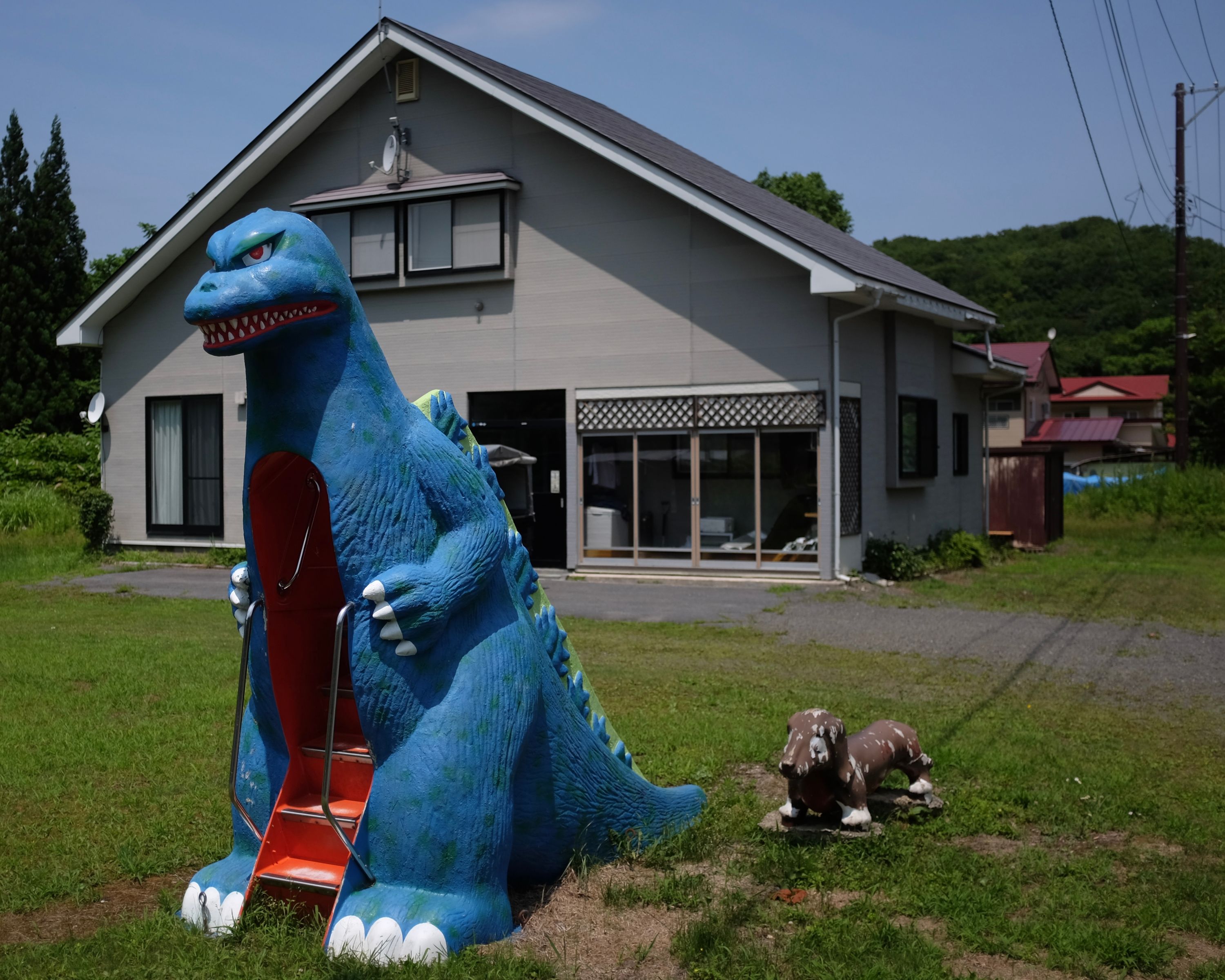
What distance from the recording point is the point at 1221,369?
118ft

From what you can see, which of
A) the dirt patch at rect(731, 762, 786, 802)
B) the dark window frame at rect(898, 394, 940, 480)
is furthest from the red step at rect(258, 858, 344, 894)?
the dark window frame at rect(898, 394, 940, 480)

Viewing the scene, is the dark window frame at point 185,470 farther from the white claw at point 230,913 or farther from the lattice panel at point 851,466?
the white claw at point 230,913

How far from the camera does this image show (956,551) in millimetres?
18500

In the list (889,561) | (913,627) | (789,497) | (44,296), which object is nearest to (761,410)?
(789,497)

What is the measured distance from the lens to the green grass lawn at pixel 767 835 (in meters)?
4.02

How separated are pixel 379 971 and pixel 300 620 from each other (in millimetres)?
1264

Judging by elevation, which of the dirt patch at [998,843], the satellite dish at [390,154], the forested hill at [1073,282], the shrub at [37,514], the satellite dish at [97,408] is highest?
the forested hill at [1073,282]

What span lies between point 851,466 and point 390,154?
806 cm

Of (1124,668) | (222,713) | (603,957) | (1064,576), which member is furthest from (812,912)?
(1064,576)

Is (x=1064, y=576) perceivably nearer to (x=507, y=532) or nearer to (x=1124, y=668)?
(x=1124, y=668)

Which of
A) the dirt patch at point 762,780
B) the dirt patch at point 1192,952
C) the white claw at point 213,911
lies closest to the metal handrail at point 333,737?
the white claw at point 213,911

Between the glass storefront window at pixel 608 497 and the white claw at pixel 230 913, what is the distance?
493 inches

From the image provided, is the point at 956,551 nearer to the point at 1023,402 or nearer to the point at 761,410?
the point at 761,410

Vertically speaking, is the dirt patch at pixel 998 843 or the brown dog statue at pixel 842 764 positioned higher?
the brown dog statue at pixel 842 764
